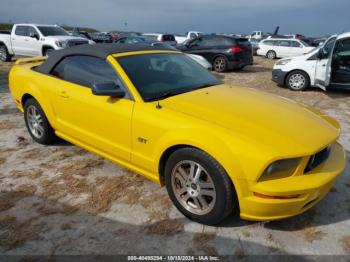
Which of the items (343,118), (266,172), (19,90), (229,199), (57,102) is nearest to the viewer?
(266,172)

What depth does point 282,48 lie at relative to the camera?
20.4 metres

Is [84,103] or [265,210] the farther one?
[84,103]

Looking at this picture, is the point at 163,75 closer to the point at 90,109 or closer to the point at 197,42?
the point at 90,109

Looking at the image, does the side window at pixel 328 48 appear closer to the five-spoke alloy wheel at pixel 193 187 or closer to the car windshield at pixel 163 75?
the car windshield at pixel 163 75

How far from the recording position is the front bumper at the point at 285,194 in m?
2.55

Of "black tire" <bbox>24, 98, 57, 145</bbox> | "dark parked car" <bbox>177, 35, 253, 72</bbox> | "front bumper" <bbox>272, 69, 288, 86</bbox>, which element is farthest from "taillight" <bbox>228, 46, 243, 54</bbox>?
"black tire" <bbox>24, 98, 57, 145</bbox>

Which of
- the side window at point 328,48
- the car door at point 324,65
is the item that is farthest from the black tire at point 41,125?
the side window at point 328,48

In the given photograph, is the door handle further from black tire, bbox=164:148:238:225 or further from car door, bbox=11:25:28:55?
car door, bbox=11:25:28:55

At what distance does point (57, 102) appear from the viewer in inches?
162

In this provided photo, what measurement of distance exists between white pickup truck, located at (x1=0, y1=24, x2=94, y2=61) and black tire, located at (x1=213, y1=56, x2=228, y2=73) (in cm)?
599

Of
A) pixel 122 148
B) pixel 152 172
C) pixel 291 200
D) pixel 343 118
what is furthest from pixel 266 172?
pixel 343 118

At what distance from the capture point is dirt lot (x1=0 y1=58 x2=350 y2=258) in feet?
9.05

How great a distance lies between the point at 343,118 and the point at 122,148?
5.34 meters

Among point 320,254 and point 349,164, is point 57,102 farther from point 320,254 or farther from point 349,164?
point 349,164
